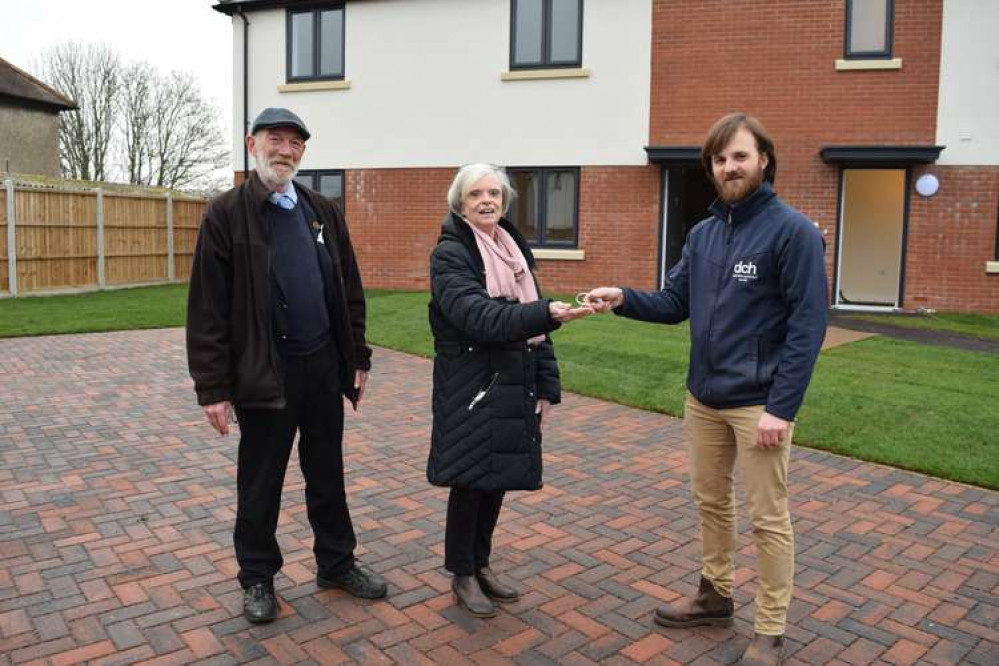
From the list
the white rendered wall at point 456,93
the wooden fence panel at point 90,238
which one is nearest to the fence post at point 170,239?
the wooden fence panel at point 90,238

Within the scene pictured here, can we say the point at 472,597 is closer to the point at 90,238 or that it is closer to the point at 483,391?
the point at 483,391

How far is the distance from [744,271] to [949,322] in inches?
432

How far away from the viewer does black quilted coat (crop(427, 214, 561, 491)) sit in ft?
11.0

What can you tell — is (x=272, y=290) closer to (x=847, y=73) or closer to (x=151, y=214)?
(x=847, y=73)

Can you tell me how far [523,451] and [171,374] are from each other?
641 cm

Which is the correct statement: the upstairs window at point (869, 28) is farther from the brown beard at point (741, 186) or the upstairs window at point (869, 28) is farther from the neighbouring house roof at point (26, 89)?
the neighbouring house roof at point (26, 89)

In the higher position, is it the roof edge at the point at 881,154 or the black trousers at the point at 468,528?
the roof edge at the point at 881,154

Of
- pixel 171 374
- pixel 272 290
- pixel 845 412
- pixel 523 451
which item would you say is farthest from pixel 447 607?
pixel 171 374

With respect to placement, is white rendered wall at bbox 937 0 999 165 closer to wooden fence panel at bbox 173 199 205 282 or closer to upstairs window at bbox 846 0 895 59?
upstairs window at bbox 846 0 895 59

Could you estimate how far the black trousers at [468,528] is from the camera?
3.54 m

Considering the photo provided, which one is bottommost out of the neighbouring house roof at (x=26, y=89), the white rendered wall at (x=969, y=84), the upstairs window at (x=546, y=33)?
the white rendered wall at (x=969, y=84)

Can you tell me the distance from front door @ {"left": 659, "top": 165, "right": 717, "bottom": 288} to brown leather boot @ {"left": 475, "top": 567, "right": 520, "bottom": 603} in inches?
434

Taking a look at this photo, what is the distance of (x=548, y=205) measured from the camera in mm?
15547

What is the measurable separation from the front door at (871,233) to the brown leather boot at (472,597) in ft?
44.1
